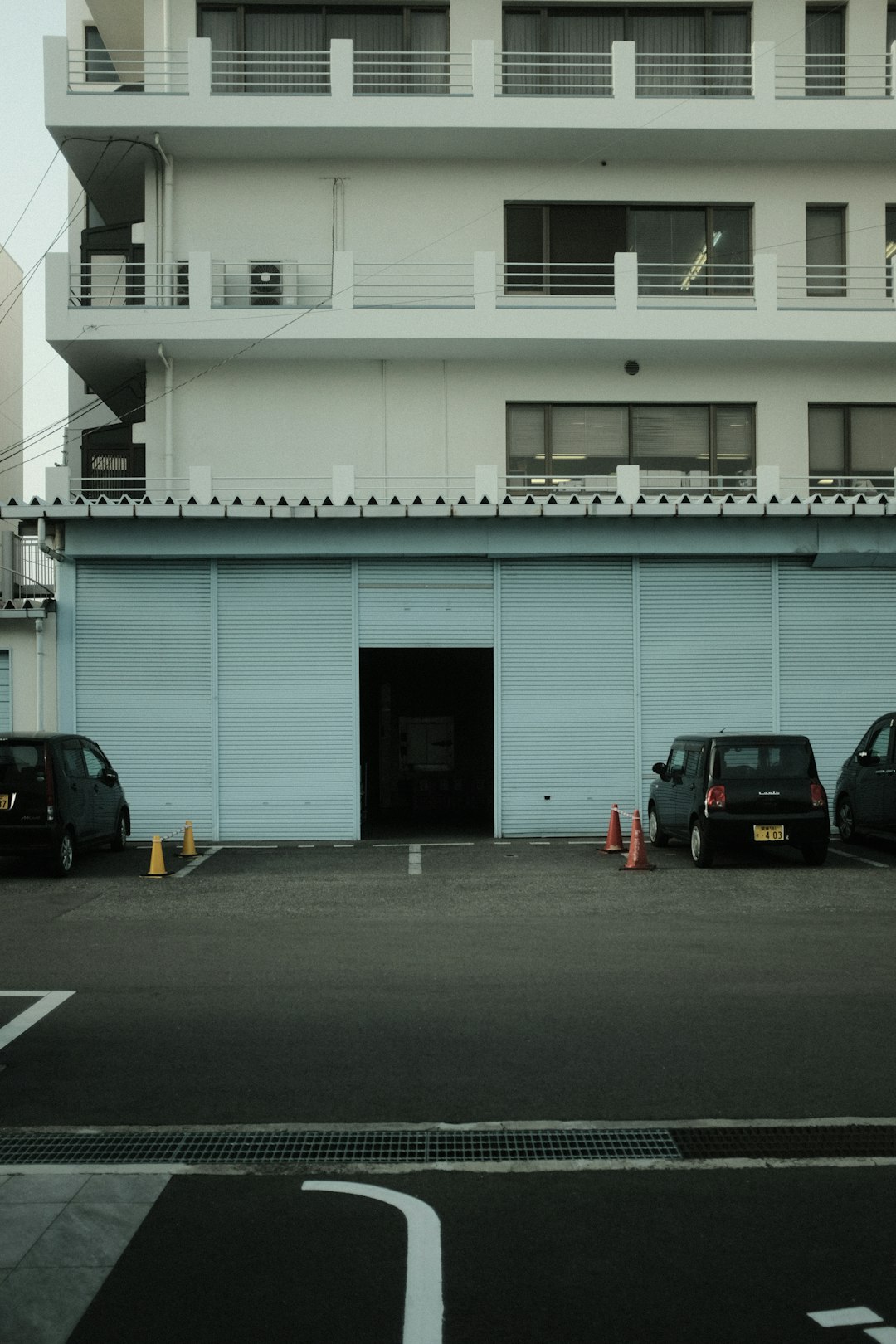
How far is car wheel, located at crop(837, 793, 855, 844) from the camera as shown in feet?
58.7

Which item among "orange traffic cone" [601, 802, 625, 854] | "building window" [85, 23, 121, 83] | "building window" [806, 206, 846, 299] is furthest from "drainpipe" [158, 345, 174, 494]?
"building window" [806, 206, 846, 299]

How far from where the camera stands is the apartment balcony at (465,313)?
66.1 feet

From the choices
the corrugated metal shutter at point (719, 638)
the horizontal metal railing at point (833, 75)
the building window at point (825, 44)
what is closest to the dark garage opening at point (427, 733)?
the corrugated metal shutter at point (719, 638)

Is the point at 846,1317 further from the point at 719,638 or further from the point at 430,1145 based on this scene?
the point at 719,638

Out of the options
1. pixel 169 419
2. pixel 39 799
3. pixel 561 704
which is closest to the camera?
pixel 39 799

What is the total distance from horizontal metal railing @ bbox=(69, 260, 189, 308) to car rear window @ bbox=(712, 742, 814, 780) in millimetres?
11532

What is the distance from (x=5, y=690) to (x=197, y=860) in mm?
5153

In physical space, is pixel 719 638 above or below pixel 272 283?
below

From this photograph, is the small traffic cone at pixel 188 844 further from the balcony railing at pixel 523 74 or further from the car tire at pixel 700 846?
the balcony railing at pixel 523 74

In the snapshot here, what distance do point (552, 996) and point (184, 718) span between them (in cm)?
1229

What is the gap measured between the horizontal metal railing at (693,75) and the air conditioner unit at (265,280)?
6.89m

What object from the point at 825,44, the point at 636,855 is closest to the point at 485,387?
the point at 825,44

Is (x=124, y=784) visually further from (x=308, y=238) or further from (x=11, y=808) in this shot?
(x=308, y=238)

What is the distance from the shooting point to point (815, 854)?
15.4 m
